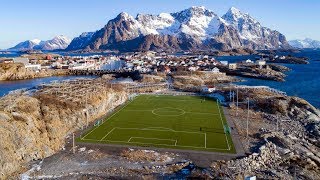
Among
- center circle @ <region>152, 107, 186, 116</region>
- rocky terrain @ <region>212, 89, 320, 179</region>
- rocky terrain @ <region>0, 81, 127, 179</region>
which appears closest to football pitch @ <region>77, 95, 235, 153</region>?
center circle @ <region>152, 107, 186, 116</region>

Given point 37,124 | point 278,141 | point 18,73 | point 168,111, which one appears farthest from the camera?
point 18,73

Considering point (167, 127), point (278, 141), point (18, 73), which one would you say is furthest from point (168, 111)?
point (18, 73)

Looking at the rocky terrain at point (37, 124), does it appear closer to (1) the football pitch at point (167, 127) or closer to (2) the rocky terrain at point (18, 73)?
(1) the football pitch at point (167, 127)

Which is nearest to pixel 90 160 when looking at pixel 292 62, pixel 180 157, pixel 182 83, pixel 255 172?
pixel 180 157

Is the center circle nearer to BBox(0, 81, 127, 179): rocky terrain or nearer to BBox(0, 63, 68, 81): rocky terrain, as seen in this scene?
BBox(0, 81, 127, 179): rocky terrain

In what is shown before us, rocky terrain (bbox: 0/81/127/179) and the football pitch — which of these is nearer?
rocky terrain (bbox: 0/81/127/179)

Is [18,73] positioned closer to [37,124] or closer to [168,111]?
[168,111]

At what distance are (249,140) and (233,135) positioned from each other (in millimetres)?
2015

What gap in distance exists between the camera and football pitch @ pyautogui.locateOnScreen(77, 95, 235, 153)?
33219 mm

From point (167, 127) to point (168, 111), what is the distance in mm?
8462

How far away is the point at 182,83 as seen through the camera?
78.1 metres

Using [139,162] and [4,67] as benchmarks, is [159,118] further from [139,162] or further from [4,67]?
[4,67]

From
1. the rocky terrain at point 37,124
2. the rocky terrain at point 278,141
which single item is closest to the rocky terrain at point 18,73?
the rocky terrain at point 37,124

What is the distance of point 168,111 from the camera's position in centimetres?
4741
